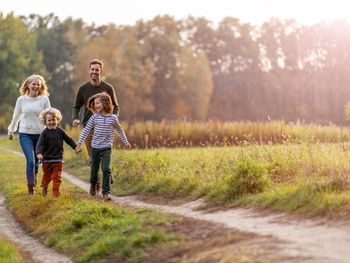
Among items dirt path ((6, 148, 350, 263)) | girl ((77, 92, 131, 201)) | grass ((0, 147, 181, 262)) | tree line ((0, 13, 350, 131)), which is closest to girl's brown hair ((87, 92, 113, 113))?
girl ((77, 92, 131, 201))

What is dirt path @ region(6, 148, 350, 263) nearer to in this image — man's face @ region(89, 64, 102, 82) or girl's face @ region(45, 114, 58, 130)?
girl's face @ region(45, 114, 58, 130)

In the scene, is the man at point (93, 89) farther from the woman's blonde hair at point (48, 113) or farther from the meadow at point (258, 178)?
the meadow at point (258, 178)

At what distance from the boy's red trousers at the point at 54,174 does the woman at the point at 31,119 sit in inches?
24.1

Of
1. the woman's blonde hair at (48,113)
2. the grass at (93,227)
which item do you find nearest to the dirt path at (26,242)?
the grass at (93,227)

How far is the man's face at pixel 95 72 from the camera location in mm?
13297

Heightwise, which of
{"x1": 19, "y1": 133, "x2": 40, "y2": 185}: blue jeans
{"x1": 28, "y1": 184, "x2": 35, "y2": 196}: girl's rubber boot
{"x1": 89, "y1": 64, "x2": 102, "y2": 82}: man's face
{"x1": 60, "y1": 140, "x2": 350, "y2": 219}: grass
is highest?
{"x1": 89, "y1": 64, "x2": 102, "y2": 82}: man's face

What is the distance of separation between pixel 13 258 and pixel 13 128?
5220 mm

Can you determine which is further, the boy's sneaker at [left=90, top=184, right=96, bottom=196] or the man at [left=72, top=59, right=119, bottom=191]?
the man at [left=72, top=59, right=119, bottom=191]

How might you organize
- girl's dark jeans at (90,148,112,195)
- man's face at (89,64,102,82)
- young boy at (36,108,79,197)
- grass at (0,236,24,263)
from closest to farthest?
grass at (0,236,24,263) < young boy at (36,108,79,197) < girl's dark jeans at (90,148,112,195) < man's face at (89,64,102,82)

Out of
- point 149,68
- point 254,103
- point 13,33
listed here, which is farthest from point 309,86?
point 13,33

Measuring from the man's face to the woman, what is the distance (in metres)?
0.95

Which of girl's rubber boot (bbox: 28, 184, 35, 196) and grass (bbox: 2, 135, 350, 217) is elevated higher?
grass (bbox: 2, 135, 350, 217)

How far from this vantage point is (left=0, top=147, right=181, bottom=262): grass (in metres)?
8.22

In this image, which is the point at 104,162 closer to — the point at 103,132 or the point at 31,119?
the point at 103,132
